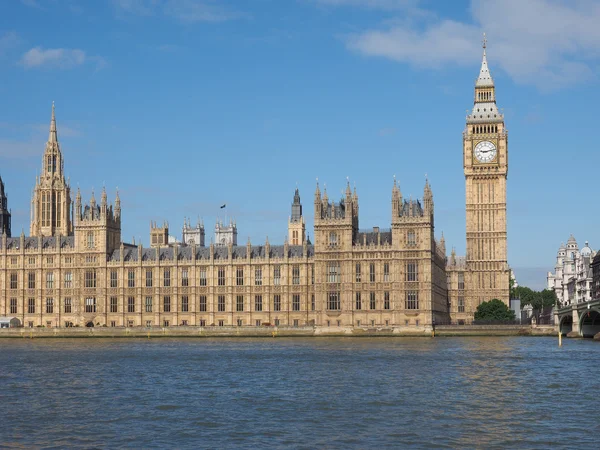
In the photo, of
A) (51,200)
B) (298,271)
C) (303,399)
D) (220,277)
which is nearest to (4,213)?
(51,200)

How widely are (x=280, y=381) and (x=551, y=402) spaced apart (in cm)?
1807

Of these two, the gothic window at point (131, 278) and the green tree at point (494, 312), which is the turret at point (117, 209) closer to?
the gothic window at point (131, 278)

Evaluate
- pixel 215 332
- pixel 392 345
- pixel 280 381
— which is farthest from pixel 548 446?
pixel 215 332

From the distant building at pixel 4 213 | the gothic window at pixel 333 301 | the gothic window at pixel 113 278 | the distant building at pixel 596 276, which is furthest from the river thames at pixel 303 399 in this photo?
the distant building at pixel 596 276

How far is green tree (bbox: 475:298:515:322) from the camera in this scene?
136m

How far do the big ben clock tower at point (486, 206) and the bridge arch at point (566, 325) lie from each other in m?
9.24

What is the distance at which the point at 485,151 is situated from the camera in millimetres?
148875

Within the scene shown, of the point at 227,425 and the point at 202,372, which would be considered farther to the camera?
the point at 202,372

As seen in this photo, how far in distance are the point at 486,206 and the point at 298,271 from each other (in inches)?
1212

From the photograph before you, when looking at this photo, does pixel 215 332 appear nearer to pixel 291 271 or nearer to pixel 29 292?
pixel 291 271

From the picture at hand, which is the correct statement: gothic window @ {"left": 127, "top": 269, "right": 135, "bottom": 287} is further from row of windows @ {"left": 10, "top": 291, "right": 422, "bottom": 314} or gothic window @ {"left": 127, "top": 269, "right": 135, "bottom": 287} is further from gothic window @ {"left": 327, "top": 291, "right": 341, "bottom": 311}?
gothic window @ {"left": 327, "top": 291, "right": 341, "bottom": 311}

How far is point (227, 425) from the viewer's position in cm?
4562

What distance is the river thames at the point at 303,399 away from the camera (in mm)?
42156

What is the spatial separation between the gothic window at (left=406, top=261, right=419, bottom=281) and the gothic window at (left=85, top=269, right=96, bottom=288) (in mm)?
44440
